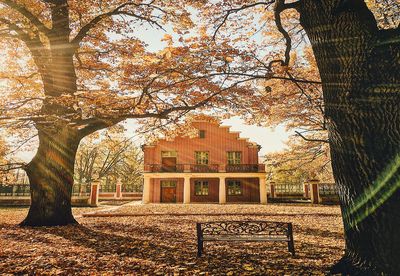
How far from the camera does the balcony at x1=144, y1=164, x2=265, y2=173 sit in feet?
93.6

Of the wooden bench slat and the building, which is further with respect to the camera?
the building

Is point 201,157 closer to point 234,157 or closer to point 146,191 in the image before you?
point 234,157

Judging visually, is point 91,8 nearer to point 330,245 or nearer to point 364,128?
point 364,128

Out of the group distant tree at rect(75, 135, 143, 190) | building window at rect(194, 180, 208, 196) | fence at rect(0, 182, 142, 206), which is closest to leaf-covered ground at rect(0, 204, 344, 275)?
fence at rect(0, 182, 142, 206)

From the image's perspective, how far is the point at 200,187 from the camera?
96.4 ft

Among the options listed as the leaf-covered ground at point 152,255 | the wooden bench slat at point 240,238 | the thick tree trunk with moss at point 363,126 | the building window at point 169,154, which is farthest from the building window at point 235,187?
the thick tree trunk with moss at point 363,126

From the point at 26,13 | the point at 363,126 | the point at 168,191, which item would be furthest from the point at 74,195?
the point at 363,126

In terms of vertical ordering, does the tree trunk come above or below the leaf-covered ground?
above

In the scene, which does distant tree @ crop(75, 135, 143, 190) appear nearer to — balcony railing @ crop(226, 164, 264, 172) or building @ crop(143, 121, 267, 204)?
building @ crop(143, 121, 267, 204)

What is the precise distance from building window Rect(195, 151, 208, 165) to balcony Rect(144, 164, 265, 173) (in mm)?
727

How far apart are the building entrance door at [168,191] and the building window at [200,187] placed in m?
2.57

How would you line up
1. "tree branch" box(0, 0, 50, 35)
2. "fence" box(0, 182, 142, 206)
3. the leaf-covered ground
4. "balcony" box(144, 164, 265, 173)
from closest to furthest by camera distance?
the leaf-covered ground → "tree branch" box(0, 0, 50, 35) → "fence" box(0, 182, 142, 206) → "balcony" box(144, 164, 265, 173)

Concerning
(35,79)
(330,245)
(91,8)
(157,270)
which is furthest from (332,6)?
(35,79)

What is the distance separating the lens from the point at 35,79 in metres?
12.5
